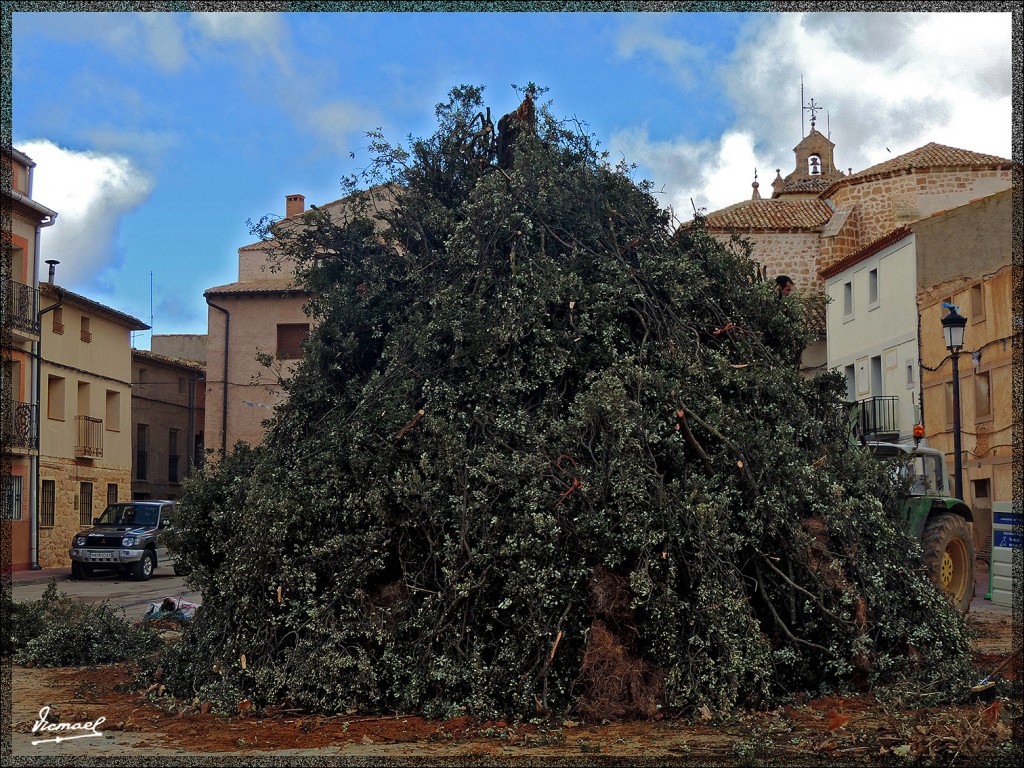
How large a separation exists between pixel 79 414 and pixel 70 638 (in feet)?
71.2

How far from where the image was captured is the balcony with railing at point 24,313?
2580 cm

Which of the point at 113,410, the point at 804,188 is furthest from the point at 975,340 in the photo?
the point at 804,188

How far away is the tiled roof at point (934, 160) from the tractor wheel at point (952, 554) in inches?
1000

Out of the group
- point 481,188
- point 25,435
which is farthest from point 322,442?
point 25,435

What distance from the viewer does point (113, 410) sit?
1264 inches

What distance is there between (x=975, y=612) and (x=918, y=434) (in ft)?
7.86

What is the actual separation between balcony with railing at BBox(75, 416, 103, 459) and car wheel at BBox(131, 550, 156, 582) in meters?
7.94

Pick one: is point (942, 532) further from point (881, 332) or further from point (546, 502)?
point (881, 332)

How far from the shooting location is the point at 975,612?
1341 centimetres

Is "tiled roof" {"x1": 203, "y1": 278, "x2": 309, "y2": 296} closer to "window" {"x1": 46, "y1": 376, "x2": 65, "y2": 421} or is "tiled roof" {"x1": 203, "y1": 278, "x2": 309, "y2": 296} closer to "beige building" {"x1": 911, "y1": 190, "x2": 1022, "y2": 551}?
"window" {"x1": 46, "y1": 376, "x2": 65, "y2": 421}

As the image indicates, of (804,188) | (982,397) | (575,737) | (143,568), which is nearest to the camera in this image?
(575,737)

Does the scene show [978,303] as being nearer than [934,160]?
Yes

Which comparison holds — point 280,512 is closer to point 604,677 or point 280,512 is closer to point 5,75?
point 604,677

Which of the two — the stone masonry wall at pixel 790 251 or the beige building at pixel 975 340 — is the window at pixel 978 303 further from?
the stone masonry wall at pixel 790 251
